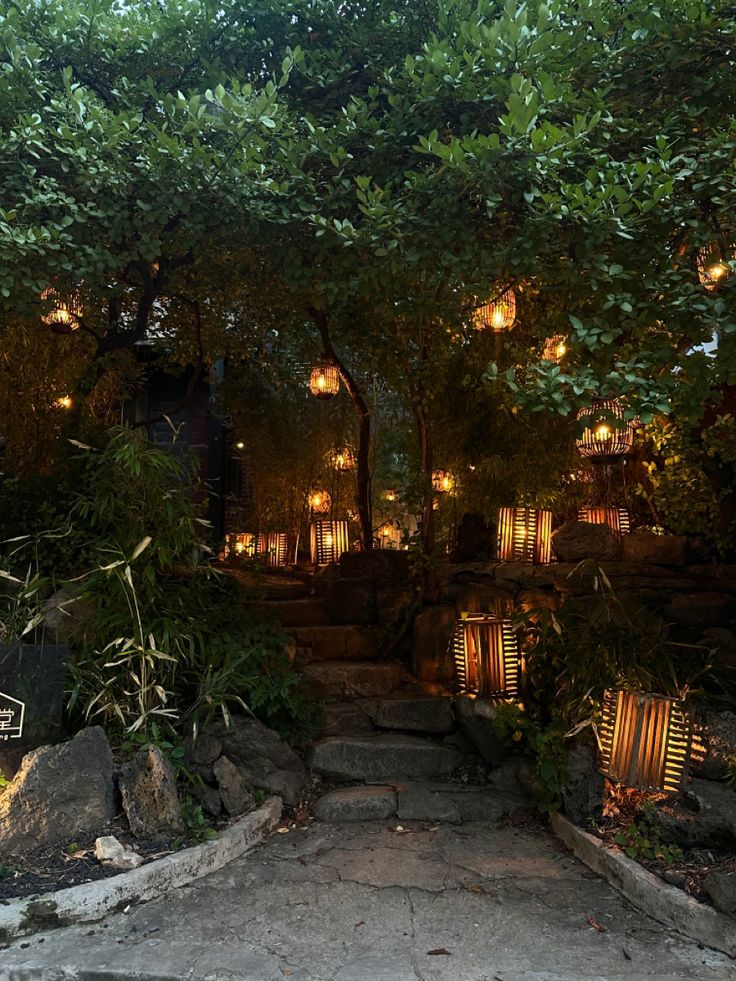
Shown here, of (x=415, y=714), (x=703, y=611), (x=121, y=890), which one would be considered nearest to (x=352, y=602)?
(x=415, y=714)

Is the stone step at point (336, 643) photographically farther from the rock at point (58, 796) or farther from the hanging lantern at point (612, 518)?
the rock at point (58, 796)

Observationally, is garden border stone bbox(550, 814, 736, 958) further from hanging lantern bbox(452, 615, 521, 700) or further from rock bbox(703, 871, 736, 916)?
hanging lantern bbox(452, 615, 521, 700)

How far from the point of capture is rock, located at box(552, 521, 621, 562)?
718 cm

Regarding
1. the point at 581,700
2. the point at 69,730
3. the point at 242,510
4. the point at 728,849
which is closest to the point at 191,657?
the point at 69,730

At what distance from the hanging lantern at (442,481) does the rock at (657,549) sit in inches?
83.6

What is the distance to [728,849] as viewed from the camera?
4.22m

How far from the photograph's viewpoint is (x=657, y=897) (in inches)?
157

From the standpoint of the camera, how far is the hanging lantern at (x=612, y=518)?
319 inches

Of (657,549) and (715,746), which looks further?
(657,549)

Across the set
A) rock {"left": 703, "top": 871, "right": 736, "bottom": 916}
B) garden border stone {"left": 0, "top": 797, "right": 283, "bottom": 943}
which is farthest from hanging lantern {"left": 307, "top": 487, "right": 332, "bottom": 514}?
rock {"left": 703, "top": 871, "right": 736, "bottom": 916}

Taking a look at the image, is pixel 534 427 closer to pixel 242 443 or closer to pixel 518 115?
pixel 518 115

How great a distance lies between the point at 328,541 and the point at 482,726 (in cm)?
480

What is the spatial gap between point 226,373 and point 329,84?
6.67 meters

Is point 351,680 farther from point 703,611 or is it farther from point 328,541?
point 328,541
